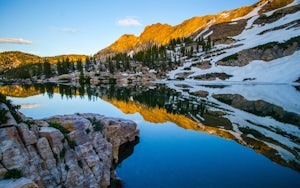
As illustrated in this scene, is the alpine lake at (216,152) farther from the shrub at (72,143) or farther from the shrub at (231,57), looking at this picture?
the shrub at (231,57)

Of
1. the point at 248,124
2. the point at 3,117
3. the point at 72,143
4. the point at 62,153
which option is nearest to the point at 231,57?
the point at 248,124

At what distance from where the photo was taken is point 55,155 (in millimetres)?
11180

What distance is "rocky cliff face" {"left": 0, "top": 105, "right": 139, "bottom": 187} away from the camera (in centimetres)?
881

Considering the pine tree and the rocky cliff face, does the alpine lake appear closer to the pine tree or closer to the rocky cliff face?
the rocky cliff face

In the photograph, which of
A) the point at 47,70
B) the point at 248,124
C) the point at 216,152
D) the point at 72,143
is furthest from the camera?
the point at 47,70

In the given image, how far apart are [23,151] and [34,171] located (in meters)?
1.10

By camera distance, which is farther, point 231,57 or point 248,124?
point 231,57

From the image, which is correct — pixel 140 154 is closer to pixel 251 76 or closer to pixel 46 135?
pixel 46 135

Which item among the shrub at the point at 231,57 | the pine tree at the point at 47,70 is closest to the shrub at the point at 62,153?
the shrub at the point at 231,57

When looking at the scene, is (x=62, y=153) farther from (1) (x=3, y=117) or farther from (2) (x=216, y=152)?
(2) (x=216, y=152)

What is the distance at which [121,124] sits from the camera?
2184 centimetres

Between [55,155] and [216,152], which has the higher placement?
[55,155]

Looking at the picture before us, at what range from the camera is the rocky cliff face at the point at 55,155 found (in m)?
8.81

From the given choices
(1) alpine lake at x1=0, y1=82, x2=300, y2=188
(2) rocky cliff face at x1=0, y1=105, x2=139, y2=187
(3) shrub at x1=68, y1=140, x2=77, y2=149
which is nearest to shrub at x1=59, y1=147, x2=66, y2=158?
(2) rocky cliff face at x1=0, y1=105, x2=139, y2=187
